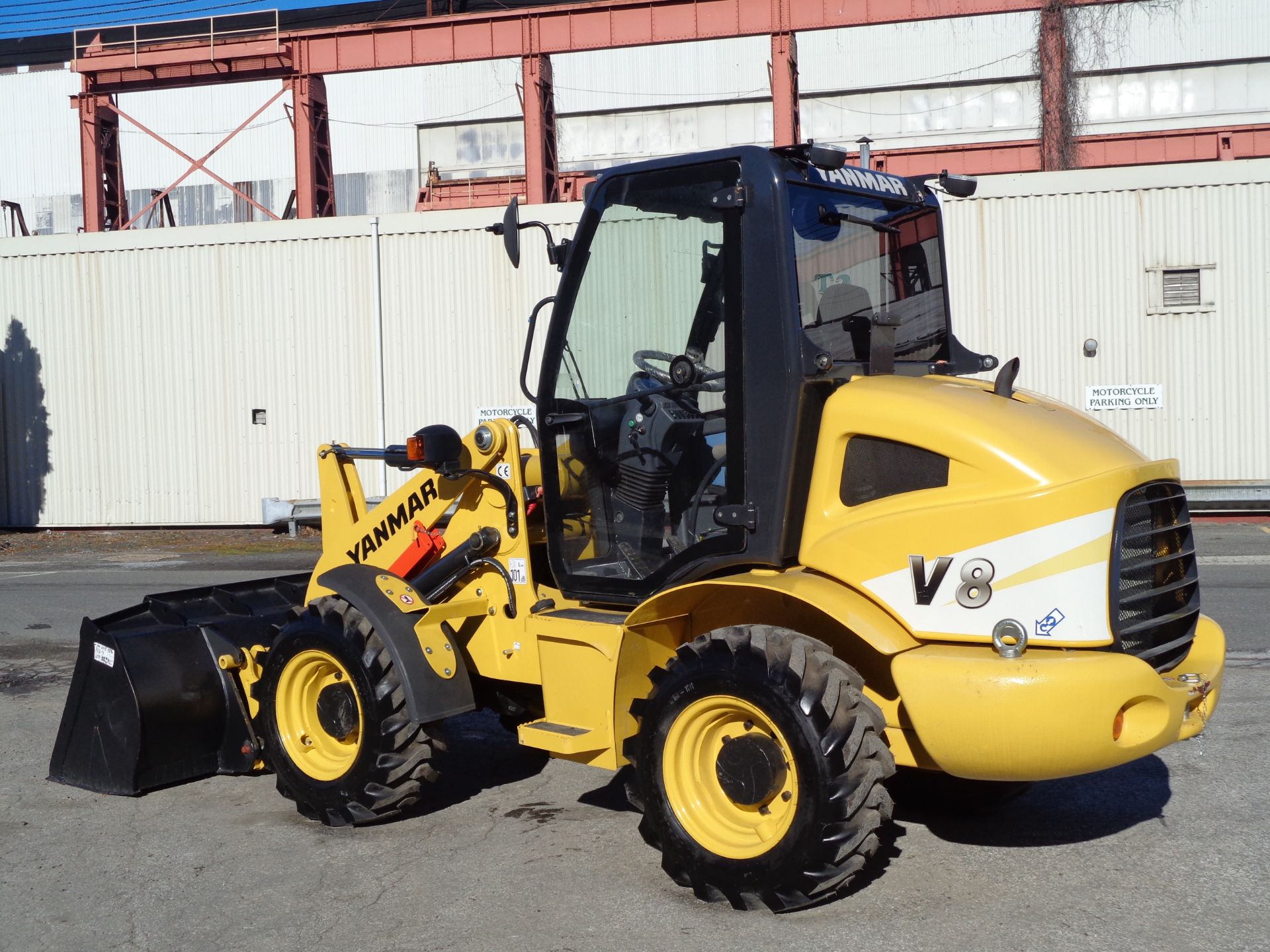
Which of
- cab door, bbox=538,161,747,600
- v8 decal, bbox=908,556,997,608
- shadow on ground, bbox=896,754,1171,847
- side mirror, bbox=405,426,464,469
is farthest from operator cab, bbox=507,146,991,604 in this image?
shadow on ground, bbox=896,754,1171,847

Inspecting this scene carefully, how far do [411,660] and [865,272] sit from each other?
7.68 ft

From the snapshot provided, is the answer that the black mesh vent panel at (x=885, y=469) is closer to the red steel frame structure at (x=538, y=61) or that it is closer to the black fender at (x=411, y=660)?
the black fender at (x=411, y=660)

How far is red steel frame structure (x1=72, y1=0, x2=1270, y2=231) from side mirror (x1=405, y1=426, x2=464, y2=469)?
20500 millimetres

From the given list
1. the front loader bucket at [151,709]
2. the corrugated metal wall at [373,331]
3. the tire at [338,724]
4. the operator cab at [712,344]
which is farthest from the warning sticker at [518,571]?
the corrugated metal wall at [373,331]

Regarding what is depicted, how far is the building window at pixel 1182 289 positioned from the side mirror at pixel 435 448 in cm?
1440

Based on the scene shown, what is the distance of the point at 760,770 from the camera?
407cm

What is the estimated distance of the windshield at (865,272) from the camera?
438cm

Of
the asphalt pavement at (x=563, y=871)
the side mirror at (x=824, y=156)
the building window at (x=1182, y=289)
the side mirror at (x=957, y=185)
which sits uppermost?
the building window at (x=1182, y=289)

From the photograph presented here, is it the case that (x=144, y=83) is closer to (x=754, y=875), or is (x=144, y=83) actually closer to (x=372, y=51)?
(x=372, y=51)

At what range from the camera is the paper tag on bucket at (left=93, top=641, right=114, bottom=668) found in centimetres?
547

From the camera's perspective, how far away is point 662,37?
25812mm

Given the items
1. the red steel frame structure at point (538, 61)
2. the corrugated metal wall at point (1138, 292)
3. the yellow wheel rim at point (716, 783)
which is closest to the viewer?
the yellow wheel rim at point (716, 783)

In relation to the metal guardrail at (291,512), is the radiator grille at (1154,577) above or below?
above

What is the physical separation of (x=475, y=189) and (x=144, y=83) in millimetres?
7973
